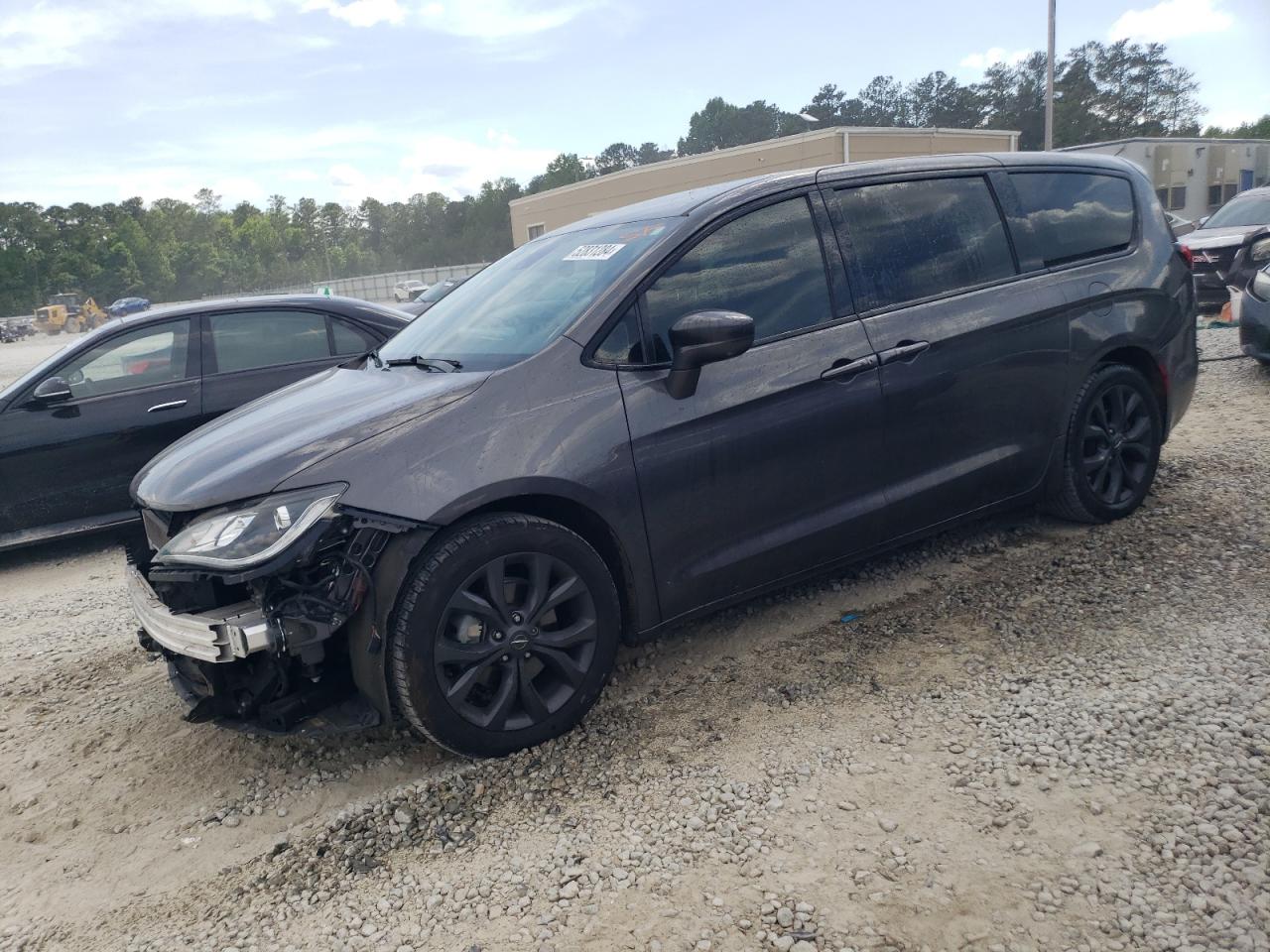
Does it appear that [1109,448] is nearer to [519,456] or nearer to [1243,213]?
[519,456]

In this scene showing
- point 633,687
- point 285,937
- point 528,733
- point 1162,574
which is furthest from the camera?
point 1162,574

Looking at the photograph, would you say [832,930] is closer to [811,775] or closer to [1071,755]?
[811,775]

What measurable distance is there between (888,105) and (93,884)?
10847 cm

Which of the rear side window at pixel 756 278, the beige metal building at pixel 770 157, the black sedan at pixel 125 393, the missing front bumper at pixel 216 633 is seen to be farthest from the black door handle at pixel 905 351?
the beige metal building at pixel 770 157

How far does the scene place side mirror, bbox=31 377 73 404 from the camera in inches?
247

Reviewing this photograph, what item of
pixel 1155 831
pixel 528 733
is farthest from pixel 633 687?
pixel 1155 831

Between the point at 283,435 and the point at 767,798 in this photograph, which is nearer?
the point at 767,798

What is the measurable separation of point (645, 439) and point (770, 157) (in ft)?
116

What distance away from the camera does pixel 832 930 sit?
2.33m

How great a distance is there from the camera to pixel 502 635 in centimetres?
312

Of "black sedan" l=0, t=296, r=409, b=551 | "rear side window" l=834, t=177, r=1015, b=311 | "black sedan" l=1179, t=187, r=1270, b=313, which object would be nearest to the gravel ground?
"rear side window" l=834, t=177, r=1015, b=311

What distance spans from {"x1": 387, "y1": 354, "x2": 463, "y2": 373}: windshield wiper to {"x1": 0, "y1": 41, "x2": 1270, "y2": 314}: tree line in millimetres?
83126

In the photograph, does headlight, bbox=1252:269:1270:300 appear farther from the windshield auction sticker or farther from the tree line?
the tree line

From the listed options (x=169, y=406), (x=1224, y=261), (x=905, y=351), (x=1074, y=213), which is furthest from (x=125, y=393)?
(x=1224, y=261)
